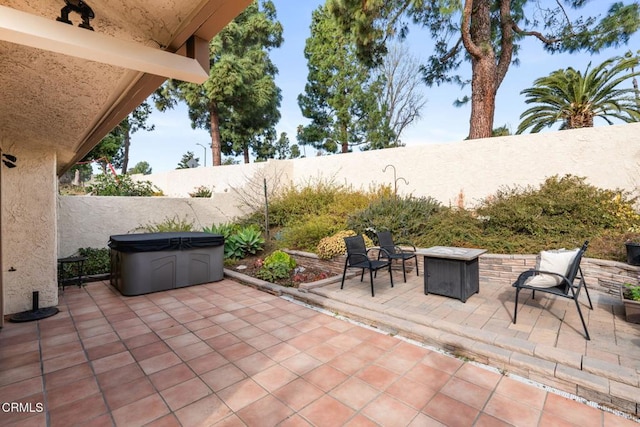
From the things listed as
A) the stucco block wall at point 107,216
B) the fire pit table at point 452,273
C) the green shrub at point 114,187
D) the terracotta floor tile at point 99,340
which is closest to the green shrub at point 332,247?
the fire pit table at point 452,273

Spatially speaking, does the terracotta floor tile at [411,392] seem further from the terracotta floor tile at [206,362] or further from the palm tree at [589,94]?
the palm tree at [589,94]

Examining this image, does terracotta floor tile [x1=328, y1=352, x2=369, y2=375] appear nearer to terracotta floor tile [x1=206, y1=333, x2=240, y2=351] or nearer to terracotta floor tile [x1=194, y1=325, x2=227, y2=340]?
terracotta floor tile [x1=206, y1=333, x2=240, y2=351]

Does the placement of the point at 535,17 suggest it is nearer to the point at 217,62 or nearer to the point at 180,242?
the point at 180,242

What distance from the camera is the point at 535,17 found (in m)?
8.17

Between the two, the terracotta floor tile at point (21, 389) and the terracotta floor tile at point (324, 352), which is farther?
the terracotta floor tile at point (324, 352)

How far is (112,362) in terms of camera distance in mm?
2713

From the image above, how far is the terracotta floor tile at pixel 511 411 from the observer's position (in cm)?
193

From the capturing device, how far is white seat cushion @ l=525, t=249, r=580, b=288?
10.3ft

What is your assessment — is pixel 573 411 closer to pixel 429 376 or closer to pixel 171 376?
pixel 429 376

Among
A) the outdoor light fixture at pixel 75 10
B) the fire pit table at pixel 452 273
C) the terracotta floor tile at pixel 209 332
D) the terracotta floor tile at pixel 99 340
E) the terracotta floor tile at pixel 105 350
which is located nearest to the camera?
the outdoor light fixture at pixel 75 10

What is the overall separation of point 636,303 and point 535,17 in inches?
341

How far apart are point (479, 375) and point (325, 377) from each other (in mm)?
1288

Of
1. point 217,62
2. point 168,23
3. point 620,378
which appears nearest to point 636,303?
point 620,378

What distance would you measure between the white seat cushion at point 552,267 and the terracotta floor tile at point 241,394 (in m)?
2.96
